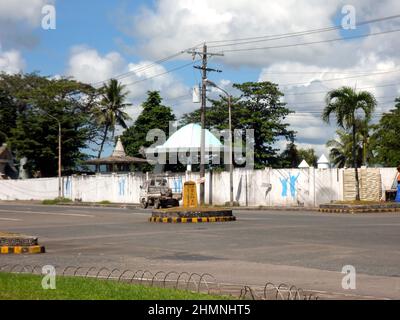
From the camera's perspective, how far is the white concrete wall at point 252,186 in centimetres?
4088

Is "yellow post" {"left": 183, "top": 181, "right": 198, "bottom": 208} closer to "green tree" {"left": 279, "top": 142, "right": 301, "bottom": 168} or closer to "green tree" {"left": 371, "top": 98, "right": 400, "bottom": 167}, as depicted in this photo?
"green tree" {"left": 371, "top": 98, "right": 400, "bottom": 167}

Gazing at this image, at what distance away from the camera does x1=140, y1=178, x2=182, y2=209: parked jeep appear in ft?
144

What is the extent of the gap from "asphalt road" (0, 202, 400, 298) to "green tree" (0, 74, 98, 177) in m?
45.7

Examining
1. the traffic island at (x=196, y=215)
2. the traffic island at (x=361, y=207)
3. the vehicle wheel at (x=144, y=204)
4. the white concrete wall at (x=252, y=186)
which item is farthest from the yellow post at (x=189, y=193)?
the vehicle wheel at (x=144, y=204)

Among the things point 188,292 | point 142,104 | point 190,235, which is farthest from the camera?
point 142,104

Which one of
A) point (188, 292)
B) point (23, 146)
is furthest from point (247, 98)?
point (188, 292)

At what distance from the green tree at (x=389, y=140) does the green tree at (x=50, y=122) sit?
3265cm

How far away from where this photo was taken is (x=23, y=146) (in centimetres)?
6888

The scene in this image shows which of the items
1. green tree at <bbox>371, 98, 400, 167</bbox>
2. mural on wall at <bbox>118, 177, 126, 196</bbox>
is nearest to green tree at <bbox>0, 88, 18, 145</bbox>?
mural on wall at <bbox>118, 177, 126, 196</bbox>

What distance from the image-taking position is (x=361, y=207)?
33.3m

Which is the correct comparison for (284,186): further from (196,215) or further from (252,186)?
(196,215)

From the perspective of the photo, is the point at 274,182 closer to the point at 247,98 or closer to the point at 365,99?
the point at 365,99

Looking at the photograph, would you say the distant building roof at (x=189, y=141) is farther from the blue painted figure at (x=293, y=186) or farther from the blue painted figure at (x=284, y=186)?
the blue painted figure at (x=293, y=186)

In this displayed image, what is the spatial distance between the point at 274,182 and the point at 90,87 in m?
41.9
